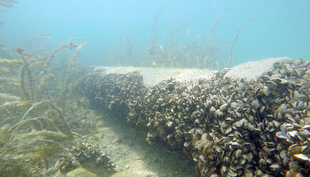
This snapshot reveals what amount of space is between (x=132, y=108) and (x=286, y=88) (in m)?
3.05

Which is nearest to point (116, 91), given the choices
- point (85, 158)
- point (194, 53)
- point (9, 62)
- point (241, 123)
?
point (85, 158)

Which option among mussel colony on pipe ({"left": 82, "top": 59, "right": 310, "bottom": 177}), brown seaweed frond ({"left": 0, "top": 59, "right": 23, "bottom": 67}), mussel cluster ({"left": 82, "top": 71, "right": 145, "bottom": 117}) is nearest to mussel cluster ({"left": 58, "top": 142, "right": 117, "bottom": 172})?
mussel colony on pipe ({"left": 82, "top": 59, "right": 310, "bottom": 177})

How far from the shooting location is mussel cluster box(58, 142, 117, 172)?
2.42 m

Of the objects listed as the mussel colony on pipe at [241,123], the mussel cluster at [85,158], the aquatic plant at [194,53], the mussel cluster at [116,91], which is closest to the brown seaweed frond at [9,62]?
Answer: the mussel cluster at [116,91]

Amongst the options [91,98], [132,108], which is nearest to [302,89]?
[132,108]

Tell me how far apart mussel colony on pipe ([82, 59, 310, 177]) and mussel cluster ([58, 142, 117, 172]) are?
103 centimetres

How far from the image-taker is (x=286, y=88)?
1925mm

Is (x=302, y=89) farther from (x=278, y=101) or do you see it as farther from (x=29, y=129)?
(x=29, y=129)

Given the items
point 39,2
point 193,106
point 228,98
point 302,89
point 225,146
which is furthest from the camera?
point 39,2

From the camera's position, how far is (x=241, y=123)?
1702mm

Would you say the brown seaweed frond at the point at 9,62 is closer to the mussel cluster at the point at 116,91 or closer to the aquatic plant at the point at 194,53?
the mussel cluster at the point at 116,91

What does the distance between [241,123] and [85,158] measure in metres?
2.81

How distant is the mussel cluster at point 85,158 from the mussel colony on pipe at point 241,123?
1.03 m

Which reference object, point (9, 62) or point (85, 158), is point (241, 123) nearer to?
point (85, 158)
